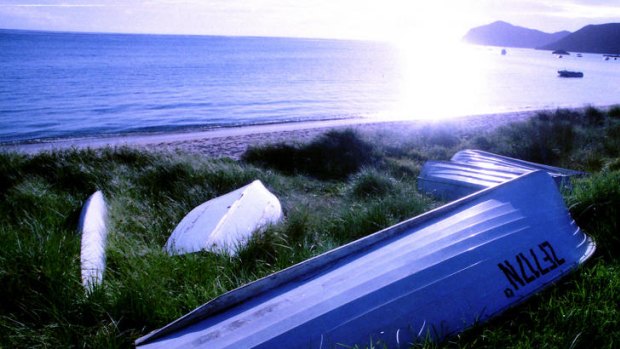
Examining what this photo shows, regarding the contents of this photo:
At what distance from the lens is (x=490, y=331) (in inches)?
85.6

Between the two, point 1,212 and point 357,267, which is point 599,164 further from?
point 1,212

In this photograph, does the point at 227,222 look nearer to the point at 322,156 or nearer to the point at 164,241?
the point at 164,241

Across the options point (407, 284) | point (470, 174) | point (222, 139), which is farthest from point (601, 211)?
point (222, 139)

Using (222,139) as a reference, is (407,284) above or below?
above

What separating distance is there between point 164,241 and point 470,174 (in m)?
4.06

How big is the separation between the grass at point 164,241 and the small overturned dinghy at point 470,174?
0.41m

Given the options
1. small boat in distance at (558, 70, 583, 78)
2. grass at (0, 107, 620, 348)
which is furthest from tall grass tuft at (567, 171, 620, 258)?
small boat in distance at (558, 70, 583, 78)

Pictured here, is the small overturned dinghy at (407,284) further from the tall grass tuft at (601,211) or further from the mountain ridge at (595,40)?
the mountain ridge at (595,40)

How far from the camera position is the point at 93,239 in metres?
3.45

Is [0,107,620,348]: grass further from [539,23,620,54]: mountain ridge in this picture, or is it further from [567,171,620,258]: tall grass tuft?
[539,23,620,54]: mountain ridge

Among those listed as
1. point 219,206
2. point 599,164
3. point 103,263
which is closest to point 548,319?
point 103,263

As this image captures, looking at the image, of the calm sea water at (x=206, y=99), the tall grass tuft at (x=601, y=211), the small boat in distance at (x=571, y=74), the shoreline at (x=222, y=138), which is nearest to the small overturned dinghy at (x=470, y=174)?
the tall grass tuft at (x=601, y=211)

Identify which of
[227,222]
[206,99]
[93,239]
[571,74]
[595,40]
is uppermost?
[595,40]

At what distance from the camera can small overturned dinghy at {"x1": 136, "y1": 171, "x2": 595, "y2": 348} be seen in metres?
2.15
